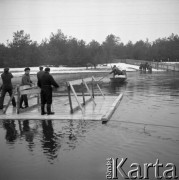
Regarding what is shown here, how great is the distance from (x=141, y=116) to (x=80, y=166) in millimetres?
5475

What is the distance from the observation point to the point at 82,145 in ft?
24.2

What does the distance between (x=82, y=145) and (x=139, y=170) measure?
1.98 meters

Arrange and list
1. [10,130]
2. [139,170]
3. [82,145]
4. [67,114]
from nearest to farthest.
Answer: [139,170]
[82,145]
[10,130]
[67,114]

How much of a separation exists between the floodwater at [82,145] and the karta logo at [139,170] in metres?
0.05

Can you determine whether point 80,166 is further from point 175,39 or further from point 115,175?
point 175,39

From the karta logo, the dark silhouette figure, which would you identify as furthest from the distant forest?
the karta logo

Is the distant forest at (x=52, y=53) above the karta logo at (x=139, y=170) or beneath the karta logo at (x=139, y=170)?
above

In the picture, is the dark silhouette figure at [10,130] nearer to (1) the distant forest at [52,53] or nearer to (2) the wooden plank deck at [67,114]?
(2) the wooden plank deck at [67,114]

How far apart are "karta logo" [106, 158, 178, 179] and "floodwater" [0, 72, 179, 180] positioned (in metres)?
0.05

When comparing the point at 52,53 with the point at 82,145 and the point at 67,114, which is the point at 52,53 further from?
the point at 82,145

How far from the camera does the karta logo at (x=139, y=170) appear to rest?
544 centimetres

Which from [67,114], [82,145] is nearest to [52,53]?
[67,114]

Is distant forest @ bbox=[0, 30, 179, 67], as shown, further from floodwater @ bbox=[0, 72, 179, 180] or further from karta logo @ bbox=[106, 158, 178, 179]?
karta logo @ bbox=[106, 158, 178, 179]

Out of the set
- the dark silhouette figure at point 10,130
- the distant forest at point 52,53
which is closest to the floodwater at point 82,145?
the dark silhouette figure at point 10,130
